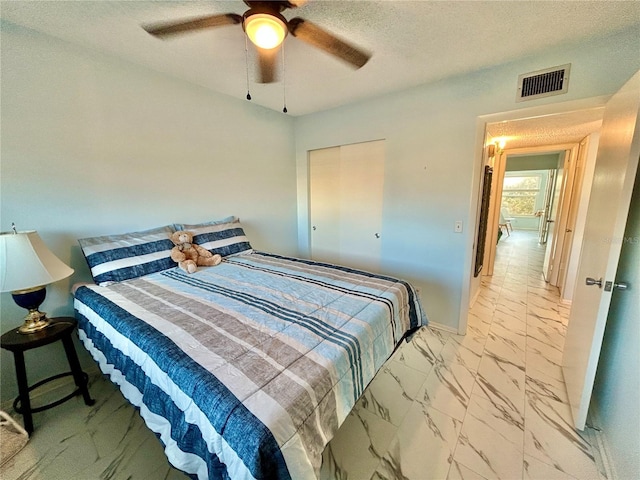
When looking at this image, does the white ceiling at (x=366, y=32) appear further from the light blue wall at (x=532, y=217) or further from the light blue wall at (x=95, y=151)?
the light blue wall at (x=532, y=217)

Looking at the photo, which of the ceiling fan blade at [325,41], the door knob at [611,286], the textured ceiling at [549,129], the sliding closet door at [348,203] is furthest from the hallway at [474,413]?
the ceiling fan blade at [325,41]

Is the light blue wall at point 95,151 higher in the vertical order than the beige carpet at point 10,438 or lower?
higher

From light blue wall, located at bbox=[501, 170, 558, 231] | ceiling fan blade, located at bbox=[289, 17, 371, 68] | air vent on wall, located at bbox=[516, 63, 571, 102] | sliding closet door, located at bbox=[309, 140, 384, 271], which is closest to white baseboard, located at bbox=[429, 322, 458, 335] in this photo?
sliding closet door, located at bbox=[309, 140, 384, 271]

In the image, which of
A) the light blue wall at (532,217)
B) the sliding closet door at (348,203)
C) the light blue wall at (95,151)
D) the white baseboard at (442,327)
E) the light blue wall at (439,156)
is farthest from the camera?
the light blue wall at (532,217)

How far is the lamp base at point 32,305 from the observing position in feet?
4.81

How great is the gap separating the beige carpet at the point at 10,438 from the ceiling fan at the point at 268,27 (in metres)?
2.24

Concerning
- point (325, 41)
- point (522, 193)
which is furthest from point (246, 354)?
point (522, 193)

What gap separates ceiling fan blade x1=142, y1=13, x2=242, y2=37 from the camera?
123cm

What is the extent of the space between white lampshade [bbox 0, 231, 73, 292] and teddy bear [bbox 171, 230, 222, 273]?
704mm

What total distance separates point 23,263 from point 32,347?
472mm

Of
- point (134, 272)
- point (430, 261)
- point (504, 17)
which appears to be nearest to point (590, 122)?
point (504, 17)

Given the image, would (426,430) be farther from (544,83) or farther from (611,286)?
(544,83)

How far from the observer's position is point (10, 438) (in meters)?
1.38

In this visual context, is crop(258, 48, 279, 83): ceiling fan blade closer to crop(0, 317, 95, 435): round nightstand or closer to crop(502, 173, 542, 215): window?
crop(0, 317, 95, 435): round nightstand
